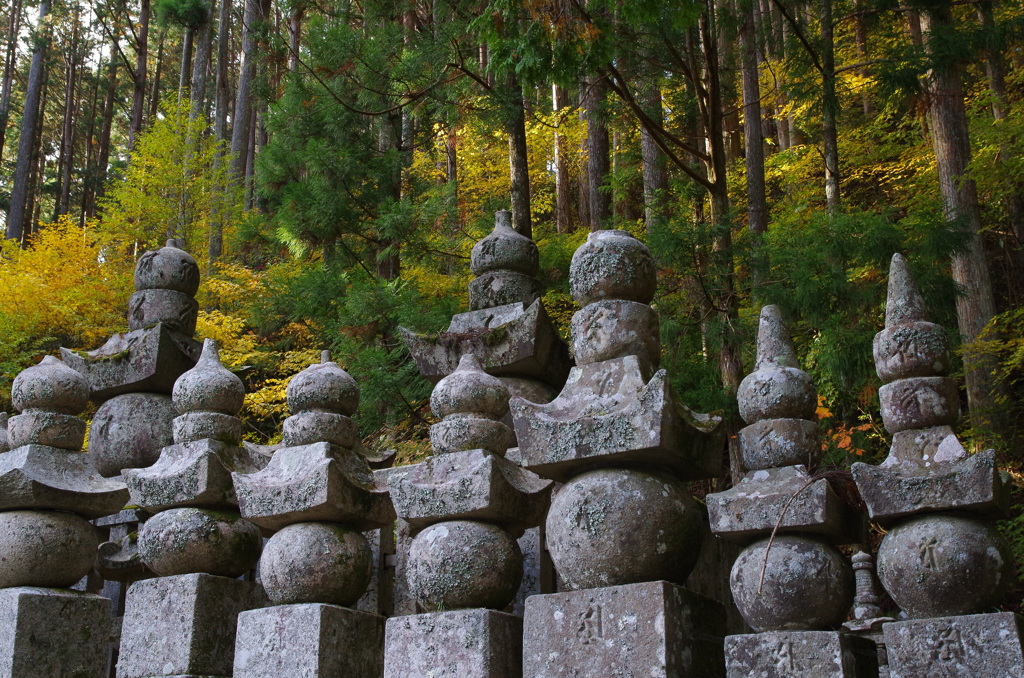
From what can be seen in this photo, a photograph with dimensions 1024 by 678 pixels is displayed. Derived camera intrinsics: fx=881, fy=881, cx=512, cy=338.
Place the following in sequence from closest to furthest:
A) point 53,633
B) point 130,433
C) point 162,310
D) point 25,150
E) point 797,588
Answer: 1. point 797,588
2. point 53,633
3. point 130,433
4. point 162,310
5. point 25,150

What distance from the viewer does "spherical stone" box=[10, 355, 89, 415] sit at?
434 centimetres

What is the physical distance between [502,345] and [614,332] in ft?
3.39

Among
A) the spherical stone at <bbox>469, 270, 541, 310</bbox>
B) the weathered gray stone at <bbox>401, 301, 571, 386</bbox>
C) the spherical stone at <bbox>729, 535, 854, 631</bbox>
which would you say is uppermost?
the spherical stone at <bbox>469, 270, 541, 310</bbox>

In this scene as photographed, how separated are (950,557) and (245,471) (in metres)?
2.95

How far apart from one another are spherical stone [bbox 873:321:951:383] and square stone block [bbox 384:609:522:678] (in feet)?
5.28

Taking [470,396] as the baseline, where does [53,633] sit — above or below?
below

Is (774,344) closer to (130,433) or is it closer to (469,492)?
(469,492)

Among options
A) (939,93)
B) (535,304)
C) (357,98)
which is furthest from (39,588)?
(939,93)

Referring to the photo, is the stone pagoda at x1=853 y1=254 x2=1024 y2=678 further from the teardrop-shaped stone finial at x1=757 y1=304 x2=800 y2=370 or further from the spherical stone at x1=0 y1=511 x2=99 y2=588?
the spherical stone at x1=0 y1=511 x2=99 y2=588

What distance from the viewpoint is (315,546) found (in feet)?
11.5

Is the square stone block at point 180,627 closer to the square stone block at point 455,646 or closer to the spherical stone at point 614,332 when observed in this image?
the square stone block at point 455,646

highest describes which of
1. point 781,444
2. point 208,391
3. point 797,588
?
point 208,391

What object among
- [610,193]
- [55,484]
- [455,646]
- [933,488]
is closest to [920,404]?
[933,488]

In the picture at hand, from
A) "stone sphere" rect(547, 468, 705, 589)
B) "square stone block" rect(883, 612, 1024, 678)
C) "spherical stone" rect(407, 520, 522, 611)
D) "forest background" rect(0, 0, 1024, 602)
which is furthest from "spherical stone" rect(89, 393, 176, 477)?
"square stone block" rect(883, 612, 1024, 678)
